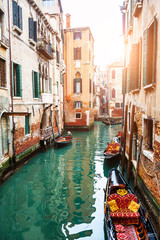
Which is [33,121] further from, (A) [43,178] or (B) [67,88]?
(B) [67,88]

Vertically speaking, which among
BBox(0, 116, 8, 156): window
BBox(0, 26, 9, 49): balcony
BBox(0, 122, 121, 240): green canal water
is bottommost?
BBox(0, 122, 121, 240): green canal water

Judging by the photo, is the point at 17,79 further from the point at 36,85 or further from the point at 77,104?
the point at 77,104

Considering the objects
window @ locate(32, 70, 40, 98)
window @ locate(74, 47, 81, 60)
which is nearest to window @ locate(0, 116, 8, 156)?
window @ locate(32, 70, 40, 98)

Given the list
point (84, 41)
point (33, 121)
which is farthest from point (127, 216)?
point (84, 41)

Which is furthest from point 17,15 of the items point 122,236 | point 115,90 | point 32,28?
point 115,90

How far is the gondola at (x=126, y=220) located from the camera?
13.1 ft

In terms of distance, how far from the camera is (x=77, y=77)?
22.1 meters

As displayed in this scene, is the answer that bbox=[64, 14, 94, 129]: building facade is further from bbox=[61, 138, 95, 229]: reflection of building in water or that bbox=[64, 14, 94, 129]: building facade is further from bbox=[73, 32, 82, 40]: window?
bbox=[61, 138, 95, 229]: reflection of building in water

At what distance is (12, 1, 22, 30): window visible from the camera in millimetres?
8617

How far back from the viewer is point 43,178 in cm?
827

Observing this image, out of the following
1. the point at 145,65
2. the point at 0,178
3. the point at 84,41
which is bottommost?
the point at 0,178

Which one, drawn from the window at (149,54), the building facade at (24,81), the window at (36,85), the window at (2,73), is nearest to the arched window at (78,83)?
the building facade at (24,81)

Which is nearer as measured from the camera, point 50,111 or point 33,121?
point 33,121

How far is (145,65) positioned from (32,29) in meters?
7.58
